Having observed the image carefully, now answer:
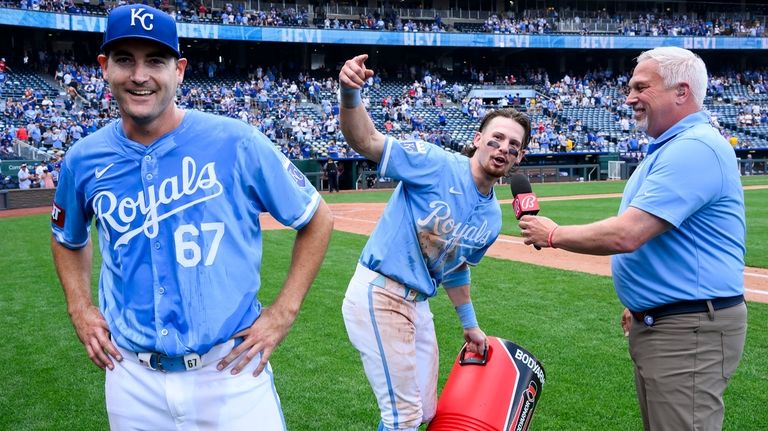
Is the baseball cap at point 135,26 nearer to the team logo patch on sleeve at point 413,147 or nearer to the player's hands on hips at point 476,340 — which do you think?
the team logo patch on sleeve at point 413,147

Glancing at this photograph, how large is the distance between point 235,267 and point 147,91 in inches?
26.0

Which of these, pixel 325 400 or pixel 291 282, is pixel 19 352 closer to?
pixel 325 400

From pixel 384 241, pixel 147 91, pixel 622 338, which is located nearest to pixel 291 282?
pixel 147 91

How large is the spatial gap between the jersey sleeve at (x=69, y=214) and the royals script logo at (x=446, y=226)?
5.26ft

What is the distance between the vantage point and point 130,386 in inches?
96.1

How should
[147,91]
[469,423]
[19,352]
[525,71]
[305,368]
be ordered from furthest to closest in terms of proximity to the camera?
[525,71]
[19,352]
[305,368]
[469,423]
[147,91]

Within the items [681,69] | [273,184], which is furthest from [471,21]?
[273,184]

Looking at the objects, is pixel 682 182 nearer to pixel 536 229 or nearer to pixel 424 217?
pixel 536 229

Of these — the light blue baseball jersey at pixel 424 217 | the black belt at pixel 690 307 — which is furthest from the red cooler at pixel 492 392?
the black belt at pixel 690 307

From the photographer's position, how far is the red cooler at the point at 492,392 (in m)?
3.48

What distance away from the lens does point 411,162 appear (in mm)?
3535

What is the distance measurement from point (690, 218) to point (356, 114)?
1506 millimetres

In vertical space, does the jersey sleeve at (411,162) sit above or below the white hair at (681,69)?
below

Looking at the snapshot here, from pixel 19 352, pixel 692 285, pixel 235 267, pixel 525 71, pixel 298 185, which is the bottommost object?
pixel 19 352
